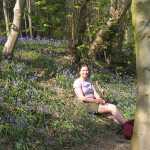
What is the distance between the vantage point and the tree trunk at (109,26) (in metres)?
18.4

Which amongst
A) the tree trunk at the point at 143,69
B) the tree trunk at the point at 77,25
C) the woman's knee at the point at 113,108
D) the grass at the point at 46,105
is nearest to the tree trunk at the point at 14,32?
the grass at the point at 46,105

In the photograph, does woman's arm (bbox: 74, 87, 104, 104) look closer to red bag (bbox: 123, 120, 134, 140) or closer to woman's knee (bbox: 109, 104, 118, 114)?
woman's knee (bbox: 109, 104, 118, 114)

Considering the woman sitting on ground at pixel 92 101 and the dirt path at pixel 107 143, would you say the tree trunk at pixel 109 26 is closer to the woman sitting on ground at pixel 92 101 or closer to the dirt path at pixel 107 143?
the woman sitting on ground at pixel 92 101

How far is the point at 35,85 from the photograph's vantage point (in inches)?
511

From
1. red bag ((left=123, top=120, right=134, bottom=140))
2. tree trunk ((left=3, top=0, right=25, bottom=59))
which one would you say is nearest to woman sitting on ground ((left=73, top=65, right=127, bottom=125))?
red bag ((left=123, top=120, right=134, bottom=140))

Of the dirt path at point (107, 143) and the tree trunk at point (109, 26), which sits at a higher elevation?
the tree trunk at point (109, 26)

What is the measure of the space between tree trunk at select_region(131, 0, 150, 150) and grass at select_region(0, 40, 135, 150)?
8.66 ft

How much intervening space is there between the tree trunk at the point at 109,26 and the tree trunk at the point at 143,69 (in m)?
11.7

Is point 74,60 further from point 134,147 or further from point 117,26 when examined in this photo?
point 134,147

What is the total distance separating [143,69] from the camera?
6.62m

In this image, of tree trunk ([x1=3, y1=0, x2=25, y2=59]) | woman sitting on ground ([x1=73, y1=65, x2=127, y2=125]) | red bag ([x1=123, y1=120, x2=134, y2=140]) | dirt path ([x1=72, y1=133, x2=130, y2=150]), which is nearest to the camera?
dirt path ([x1=72, y1=133, x2=130, y2=150])

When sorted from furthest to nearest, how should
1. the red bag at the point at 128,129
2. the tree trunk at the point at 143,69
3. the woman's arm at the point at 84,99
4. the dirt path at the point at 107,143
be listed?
the woman's arm at the point at 84,99
the red bag at the point at 128,129
the dirt path at the point at 107,143
the tree trunk at the point at 143,69

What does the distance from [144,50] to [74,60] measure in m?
10.8

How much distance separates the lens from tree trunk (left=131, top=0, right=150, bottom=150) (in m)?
6.59
